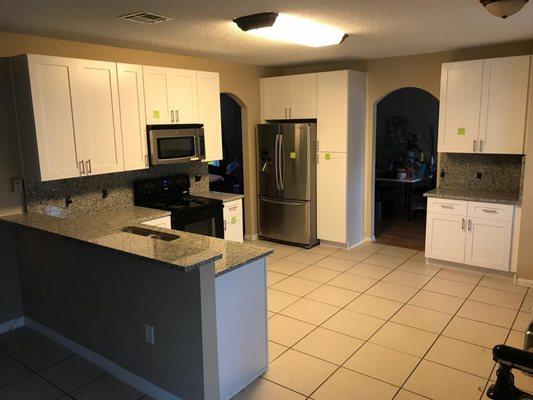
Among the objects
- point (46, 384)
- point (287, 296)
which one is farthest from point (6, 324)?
point (287, 296)

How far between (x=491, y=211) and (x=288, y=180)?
8.00 ft

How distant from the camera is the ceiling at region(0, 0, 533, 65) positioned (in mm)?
2820

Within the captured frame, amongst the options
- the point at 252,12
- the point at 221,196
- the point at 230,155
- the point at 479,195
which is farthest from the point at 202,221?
the point at 230,155

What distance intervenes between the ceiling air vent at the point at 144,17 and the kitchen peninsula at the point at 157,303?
1.52 metres

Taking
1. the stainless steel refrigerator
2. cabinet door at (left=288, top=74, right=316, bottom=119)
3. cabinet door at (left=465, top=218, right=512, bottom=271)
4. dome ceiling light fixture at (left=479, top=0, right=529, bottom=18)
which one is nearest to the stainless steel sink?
dome ceiling light fixture at (left=479, top=0, right=529, bottom=18)

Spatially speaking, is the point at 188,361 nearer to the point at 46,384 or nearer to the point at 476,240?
the point at 46,384

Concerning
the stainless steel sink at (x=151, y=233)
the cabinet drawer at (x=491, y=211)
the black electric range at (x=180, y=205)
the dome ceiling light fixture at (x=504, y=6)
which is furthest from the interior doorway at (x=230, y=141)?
the dome ceiling light fixture at (x=504, y=6)

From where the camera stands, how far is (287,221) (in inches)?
233

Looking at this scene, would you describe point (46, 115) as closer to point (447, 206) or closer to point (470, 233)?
point (447, 206)

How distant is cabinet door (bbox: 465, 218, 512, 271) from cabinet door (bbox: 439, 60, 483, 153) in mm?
822

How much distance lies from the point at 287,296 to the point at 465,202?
2.19 meters

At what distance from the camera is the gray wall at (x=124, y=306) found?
2422 millimetres

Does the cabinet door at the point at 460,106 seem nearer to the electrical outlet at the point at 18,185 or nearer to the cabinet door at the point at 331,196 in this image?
the cabinet door at the point at 331,196

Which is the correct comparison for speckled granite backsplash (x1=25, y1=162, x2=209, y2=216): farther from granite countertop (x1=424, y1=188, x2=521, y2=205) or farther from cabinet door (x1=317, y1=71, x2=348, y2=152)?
granite countertop (x1=424, y1=188, x2=521, y2=205)
